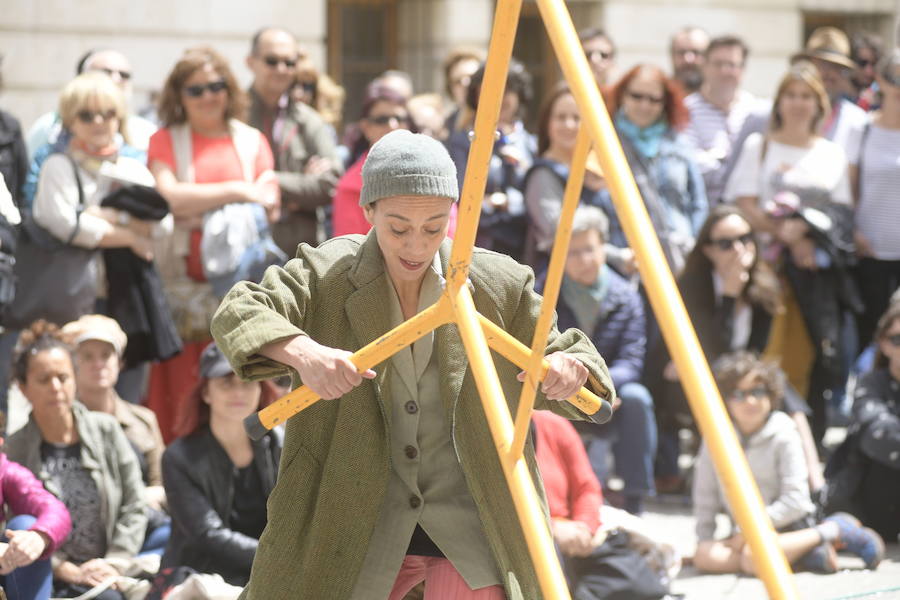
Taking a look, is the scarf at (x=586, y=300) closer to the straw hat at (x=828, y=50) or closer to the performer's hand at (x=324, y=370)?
the straw hat at (x=828, y=50)

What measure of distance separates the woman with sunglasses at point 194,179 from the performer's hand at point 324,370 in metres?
3.59

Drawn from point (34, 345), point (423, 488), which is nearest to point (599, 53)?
point (34, 345)

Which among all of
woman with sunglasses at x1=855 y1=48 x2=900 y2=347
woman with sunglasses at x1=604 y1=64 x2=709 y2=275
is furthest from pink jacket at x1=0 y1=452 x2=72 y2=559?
woman with sunglasses at x1=855 y1=48 x2=900 y2=347

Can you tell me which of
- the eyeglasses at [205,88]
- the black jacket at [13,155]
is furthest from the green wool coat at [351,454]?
the black jacket at [13,155]

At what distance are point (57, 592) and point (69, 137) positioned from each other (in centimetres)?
204

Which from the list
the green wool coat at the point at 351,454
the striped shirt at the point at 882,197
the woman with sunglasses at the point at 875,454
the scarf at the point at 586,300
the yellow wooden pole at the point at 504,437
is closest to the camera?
the yellow wooden pole at the point at 504,437

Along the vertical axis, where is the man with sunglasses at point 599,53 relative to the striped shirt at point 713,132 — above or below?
above

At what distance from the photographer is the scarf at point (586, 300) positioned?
6.81m

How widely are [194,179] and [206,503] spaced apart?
6.16ft

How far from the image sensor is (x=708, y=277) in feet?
24.1

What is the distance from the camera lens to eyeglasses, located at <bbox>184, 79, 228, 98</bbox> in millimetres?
6598

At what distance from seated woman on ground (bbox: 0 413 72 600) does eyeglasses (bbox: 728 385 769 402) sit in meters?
2.73

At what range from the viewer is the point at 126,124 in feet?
21.8

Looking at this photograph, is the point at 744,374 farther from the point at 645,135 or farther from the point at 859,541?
the point at 645,135
